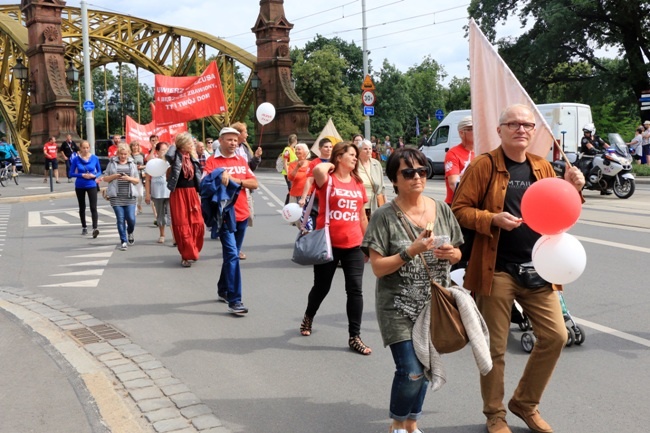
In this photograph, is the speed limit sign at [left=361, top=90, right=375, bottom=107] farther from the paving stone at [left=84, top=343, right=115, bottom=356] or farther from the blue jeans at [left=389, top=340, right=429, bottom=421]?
the blue jeans at [left=389, top=340, right=429, bottom=421]

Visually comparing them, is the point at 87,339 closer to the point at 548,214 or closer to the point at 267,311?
the point at 267,311

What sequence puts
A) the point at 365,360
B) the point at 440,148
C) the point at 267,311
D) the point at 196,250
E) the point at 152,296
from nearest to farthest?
1. the point at 365,360
2. the point at 267,311
3. the point at 152,296
4. the point at 196,250
5. the point at 440,148

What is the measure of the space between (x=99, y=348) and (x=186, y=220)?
407 cm

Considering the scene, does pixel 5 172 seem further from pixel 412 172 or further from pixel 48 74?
pixel 412 172

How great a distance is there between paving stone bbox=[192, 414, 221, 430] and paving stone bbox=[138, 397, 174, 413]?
0.33 m

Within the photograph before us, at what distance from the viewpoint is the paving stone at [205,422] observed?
4.32m

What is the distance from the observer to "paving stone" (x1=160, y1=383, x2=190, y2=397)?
16.2 ft

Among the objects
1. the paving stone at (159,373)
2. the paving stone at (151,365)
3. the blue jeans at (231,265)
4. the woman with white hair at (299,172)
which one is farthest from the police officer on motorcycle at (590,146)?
the paving stone at (159,373)

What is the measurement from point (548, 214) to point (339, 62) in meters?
55.9

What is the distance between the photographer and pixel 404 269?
12.6 feet

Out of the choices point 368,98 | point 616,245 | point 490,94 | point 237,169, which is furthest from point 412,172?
point 368,98

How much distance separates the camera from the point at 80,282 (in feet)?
29.8

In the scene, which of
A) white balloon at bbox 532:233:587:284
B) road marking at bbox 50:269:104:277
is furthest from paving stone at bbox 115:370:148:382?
road marking at bbox 50:269:104:277

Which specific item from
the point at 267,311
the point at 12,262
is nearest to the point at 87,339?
the point at 267,311
